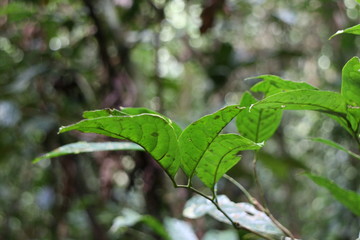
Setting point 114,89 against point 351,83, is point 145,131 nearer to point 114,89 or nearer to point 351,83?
A: point 351,83

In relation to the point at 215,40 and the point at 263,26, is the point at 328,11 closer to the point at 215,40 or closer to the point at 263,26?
the point at 215,40

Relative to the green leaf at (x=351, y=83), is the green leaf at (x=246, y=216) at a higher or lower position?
lower

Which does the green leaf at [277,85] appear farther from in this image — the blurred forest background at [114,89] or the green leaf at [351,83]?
the blurred forest background at [114,89]

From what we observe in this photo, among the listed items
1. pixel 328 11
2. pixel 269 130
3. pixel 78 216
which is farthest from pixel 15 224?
pixel 269 130

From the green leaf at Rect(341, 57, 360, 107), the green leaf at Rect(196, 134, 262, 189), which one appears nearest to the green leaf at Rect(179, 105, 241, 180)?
the green leaf at Rect(196, 134, 262, 189)

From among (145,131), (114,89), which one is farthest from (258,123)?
(114,89)

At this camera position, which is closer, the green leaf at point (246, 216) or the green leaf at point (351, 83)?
the green leaf at point (351, 83)

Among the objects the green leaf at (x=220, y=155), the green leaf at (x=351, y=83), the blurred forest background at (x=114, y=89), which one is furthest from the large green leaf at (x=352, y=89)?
the blurred forest background at (x=114, y=89)
